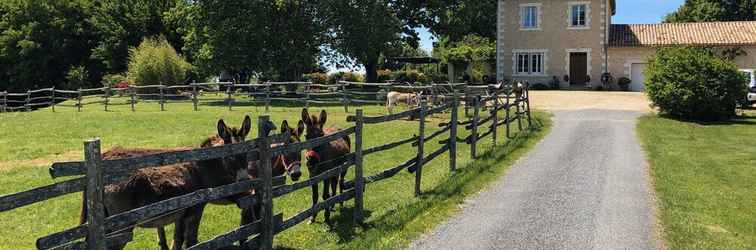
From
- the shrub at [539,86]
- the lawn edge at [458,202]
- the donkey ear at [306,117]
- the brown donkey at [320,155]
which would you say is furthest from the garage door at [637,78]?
the donkey ear at [306,117]

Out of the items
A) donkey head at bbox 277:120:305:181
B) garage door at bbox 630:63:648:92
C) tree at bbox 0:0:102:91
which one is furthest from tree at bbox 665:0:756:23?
donkey head at bbox 277:120:305:181

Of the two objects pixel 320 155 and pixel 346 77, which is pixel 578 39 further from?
pixel 320 155

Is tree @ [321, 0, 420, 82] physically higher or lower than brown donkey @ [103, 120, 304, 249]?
higher

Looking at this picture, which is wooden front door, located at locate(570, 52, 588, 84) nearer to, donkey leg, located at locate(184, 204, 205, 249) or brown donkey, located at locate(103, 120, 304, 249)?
brown donkey, located at locate(103, 120, 304, 249)

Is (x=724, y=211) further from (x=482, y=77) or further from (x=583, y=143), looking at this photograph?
(x=482, y=77)

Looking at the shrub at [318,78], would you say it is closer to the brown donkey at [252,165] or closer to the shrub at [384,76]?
the shrub at [384,76]

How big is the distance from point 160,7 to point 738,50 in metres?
40.4

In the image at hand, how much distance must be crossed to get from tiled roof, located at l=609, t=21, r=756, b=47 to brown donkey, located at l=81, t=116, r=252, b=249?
34.4m

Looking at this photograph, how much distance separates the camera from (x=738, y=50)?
34.9 meters

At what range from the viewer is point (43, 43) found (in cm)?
4828

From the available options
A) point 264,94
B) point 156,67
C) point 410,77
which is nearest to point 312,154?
point 264,94

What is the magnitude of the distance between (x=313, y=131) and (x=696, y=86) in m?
18.4

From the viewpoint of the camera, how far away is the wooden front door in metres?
38.3

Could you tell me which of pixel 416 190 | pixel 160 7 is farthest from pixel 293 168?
pixel 160 7
